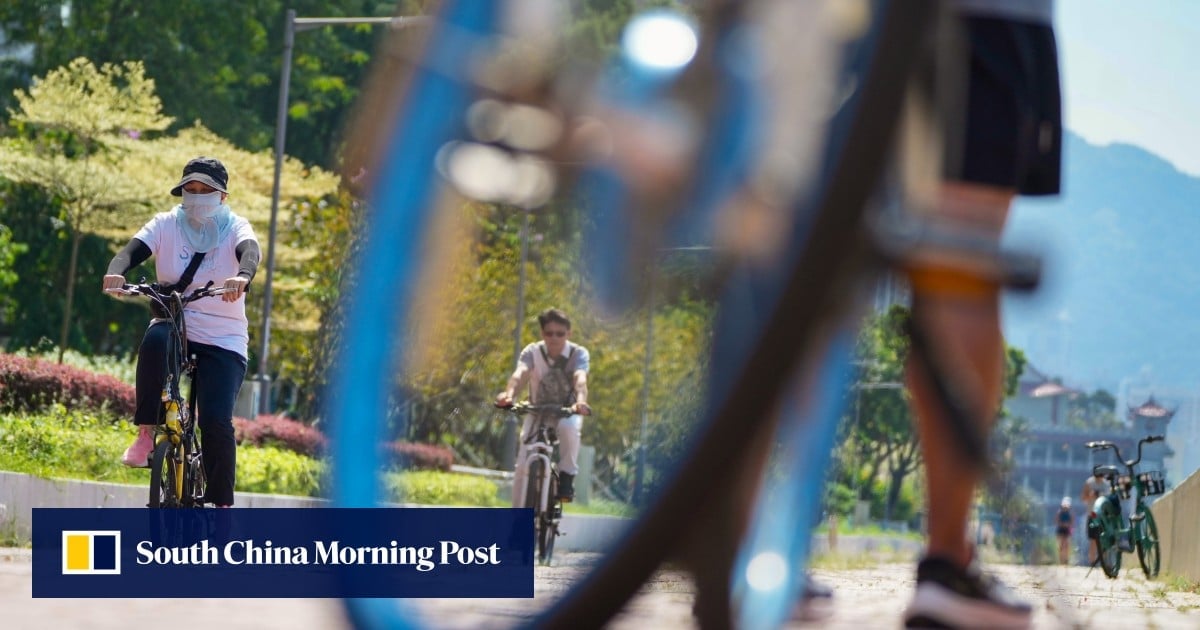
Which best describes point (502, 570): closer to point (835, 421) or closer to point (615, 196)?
point (835, 421)

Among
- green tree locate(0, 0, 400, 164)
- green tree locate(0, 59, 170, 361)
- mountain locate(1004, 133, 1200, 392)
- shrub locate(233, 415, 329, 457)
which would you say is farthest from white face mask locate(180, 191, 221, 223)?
green tree locate(0, 0, 400, 164)

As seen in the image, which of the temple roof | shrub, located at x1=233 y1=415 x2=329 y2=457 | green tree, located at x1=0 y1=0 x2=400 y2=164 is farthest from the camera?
green tree, located at x1=0 y1=0 x2=400 y2=164

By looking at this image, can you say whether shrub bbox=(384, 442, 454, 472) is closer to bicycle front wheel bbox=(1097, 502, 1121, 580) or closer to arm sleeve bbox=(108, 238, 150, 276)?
arm sleeve bbox=(108, 238, 150, 276)

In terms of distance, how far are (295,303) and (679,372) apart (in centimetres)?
2943

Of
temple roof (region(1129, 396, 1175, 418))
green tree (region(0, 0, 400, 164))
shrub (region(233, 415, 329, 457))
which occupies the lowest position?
shrub (region(233, 415, 329, 457))

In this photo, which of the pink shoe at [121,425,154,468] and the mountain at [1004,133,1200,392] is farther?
the pink shoe at [121,425,154,468]

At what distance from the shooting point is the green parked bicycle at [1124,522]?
14742 millimetres

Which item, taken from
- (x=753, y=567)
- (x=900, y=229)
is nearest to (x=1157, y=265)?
(x=753, y=567)

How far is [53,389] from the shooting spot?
13.8 meters

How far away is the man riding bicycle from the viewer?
2.08 meters

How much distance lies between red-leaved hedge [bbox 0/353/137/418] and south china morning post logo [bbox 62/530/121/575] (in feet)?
23.9

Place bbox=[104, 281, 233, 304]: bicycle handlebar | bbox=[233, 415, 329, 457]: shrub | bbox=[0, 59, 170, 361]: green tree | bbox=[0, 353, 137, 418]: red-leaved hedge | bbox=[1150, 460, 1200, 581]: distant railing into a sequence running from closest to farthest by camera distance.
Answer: bbox=[104, 281, 233, 304]: bicycle handlebar, bbox=[1150, 460, 1200, 581]: distant railing, bbox=[0, 353, 137, 418]: red-leaved hedge, bbox=[233, 415, 329, 457]: shrub, bbox=[0, 59, 170, 361]: green tree

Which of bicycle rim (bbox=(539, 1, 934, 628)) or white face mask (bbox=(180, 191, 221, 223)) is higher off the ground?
white face mask (bbox=(180, 191, 221, 223))

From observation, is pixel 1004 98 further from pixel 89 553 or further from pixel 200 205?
pixel 200 205
